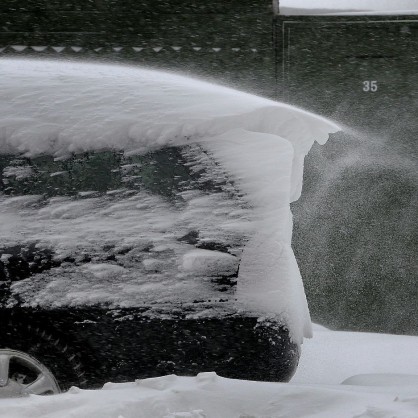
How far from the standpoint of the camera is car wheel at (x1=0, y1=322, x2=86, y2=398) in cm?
350

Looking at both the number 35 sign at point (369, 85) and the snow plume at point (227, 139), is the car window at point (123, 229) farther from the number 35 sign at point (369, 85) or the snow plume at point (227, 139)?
the number 35 sign at point (369, 85)

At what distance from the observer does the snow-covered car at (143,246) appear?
345 centimetres

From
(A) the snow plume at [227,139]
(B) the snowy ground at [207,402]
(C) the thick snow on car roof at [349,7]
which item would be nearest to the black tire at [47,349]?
Result: (B) the snowy ground at [207,402]

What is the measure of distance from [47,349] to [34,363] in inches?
3.4

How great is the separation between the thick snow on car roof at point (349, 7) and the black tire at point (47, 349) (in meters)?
6.85

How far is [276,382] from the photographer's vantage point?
11.1 feet

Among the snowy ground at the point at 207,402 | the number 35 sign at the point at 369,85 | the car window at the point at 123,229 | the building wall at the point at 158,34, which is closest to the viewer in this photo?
the snowy ground at the point at 207,402

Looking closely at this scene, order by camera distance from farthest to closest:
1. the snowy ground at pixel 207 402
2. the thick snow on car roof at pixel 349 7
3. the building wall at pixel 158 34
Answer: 1. the building wall at pixel 158 34
2. the thick snow on car roof at pixel 349 7
3. the snowy ground at pixel 207 402

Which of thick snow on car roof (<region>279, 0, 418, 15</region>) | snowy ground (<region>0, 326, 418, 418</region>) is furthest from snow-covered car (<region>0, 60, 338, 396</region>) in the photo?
thick snow on car roof (<region>279, 0, 418, 15</region>)

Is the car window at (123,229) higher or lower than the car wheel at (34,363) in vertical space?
higher

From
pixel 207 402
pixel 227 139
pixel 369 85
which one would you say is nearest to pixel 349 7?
pixel 369 85

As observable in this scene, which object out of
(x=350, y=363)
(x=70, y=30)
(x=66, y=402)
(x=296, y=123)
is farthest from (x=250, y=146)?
(x=70, y=30)

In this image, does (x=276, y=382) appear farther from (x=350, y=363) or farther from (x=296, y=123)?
(x=350, y=363)

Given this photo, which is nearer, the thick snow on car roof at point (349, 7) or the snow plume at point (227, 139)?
the snow plume at point (227, 139)
